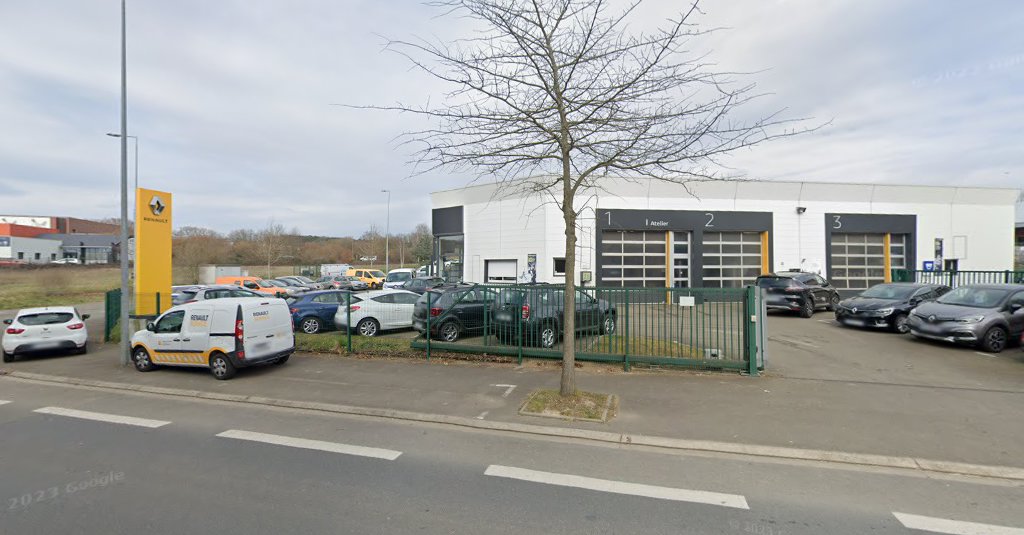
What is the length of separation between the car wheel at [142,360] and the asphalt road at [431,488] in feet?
13.0

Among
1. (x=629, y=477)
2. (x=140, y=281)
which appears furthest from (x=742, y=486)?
(x=140, y=281)

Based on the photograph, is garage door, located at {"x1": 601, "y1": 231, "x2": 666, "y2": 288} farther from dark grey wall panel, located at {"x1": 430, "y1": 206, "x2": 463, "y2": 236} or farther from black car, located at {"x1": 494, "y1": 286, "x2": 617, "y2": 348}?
black car, located at {"x1": 494, "y1": 286, "x2": 617, "y2": 348}

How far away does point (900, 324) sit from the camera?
12828 mm

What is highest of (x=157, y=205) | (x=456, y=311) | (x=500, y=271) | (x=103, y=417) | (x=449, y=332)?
(x=157, y=205)

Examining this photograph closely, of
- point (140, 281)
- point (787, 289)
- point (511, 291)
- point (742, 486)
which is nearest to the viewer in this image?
point (742, 486)

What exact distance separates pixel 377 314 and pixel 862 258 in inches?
998

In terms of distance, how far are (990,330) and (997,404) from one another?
5.06 m

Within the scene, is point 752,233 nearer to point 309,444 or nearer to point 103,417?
point 309,444

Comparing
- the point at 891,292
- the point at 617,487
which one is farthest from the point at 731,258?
the point at 617,487

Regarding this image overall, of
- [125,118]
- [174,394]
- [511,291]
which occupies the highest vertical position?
[125,118]

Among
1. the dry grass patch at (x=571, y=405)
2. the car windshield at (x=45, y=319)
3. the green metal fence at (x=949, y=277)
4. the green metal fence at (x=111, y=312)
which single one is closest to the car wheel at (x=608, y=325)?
the dry grass patch at (x=571, y=405)

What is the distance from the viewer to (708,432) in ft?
18.9

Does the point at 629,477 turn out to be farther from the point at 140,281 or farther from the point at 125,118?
the point at 140,281

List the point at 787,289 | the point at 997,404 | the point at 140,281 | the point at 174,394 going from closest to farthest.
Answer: the point at 997,404 → the point at 174,394 → the point at 140,281 → the point at 787,289
